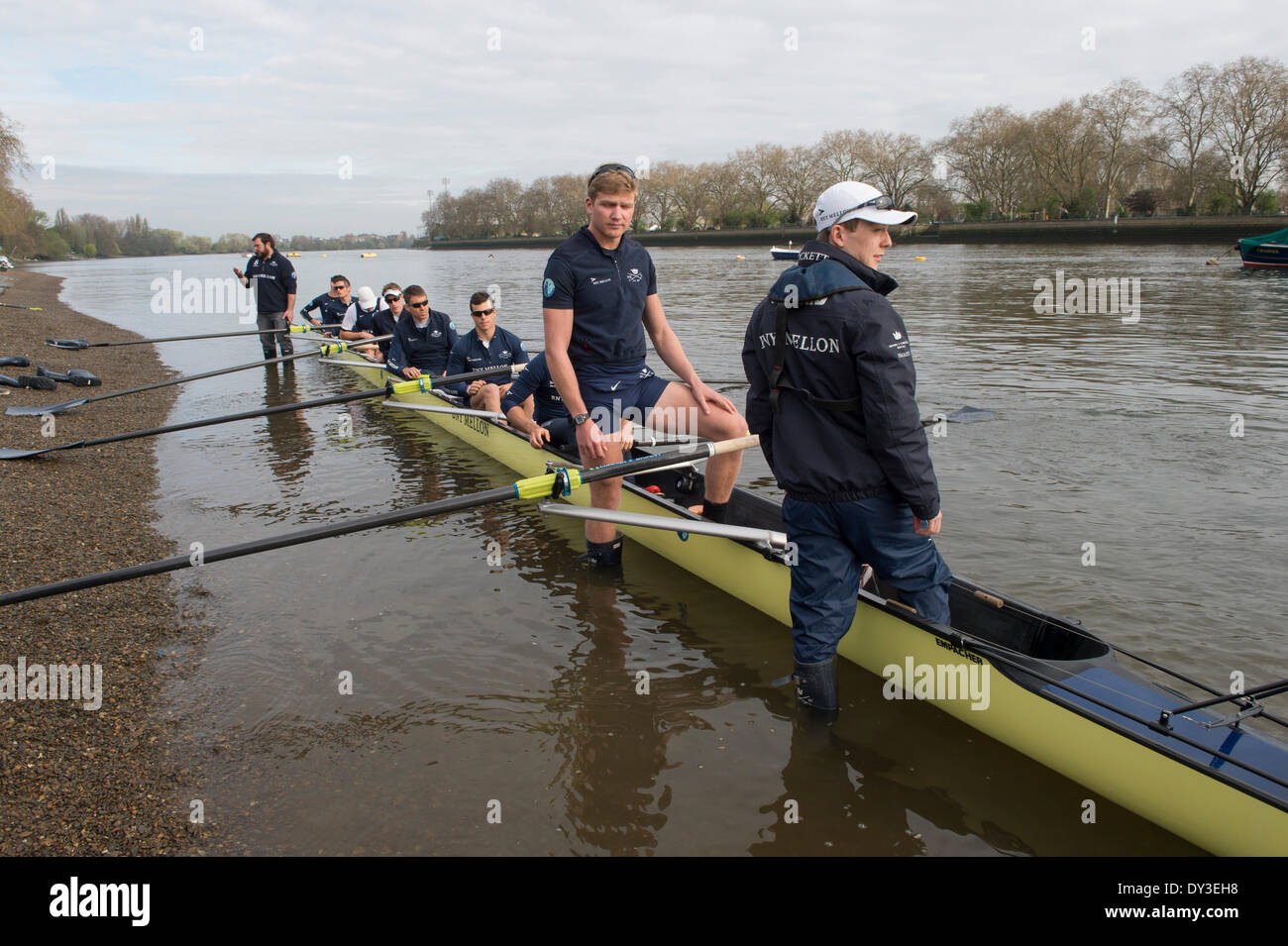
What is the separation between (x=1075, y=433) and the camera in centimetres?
1066

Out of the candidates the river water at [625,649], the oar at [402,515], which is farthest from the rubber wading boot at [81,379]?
the oar at [402,515]

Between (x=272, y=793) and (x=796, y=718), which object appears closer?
(x=272, y=793)

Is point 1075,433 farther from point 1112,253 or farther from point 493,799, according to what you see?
point 1112,253

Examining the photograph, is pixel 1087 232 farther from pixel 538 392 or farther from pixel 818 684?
pixel 818 684

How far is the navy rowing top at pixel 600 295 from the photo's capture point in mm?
5578

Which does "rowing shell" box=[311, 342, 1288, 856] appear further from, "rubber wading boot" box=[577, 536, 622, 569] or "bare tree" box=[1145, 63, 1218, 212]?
"bare tree" box=[1145, 63, 1218, 212]

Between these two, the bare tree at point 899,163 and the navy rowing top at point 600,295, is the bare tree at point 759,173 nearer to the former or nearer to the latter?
the bare tree at point 899,163

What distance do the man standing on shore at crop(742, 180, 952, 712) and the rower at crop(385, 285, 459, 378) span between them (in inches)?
344

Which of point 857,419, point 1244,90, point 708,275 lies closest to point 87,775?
point 857,419

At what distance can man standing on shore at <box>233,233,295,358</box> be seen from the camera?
609 inches

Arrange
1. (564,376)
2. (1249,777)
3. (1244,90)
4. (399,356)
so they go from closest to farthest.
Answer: (1249,777) → (564,376) → (399,356) → (1244,90)

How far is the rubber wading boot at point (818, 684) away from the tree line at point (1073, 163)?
39.7 meters

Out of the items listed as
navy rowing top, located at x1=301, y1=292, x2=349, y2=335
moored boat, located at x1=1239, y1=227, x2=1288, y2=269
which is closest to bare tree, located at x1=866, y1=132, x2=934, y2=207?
moored boat, located at x1=1239, y1=227, x2=1288, y2=269

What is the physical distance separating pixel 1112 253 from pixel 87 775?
174 ft
